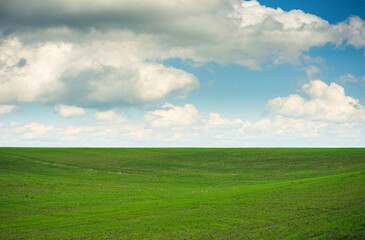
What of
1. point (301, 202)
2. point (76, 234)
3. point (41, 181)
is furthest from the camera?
point (41, 181)

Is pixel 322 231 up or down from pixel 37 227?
up

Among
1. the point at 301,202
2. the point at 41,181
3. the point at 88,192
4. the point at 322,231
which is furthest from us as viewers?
the point at 41,181

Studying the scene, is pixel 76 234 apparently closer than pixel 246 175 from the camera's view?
Yes

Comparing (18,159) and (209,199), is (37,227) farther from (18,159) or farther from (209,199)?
(18,159)

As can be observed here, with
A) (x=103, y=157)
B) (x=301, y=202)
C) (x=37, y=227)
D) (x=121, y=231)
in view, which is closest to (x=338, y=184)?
(x=301, y=202)

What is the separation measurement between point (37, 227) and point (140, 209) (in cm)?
955

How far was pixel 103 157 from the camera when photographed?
91.7 metres

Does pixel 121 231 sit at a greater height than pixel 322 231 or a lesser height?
lesser

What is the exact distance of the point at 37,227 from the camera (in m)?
24.4

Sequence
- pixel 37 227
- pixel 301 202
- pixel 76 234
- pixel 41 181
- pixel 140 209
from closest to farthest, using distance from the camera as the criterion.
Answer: pixel 76 234 < pixel 37 227 < pixel 301 202 < pixel 140 209 < pixel 41 181

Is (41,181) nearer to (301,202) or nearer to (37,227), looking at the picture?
(37,227)

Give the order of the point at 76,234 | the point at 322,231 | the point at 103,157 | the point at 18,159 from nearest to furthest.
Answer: the point at 322,231
the point at 76,234
the point at 18,159
the point at 103,157

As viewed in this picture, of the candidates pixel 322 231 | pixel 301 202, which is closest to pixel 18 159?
pixel 301 202

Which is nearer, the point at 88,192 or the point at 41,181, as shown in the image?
the point at 88,192
